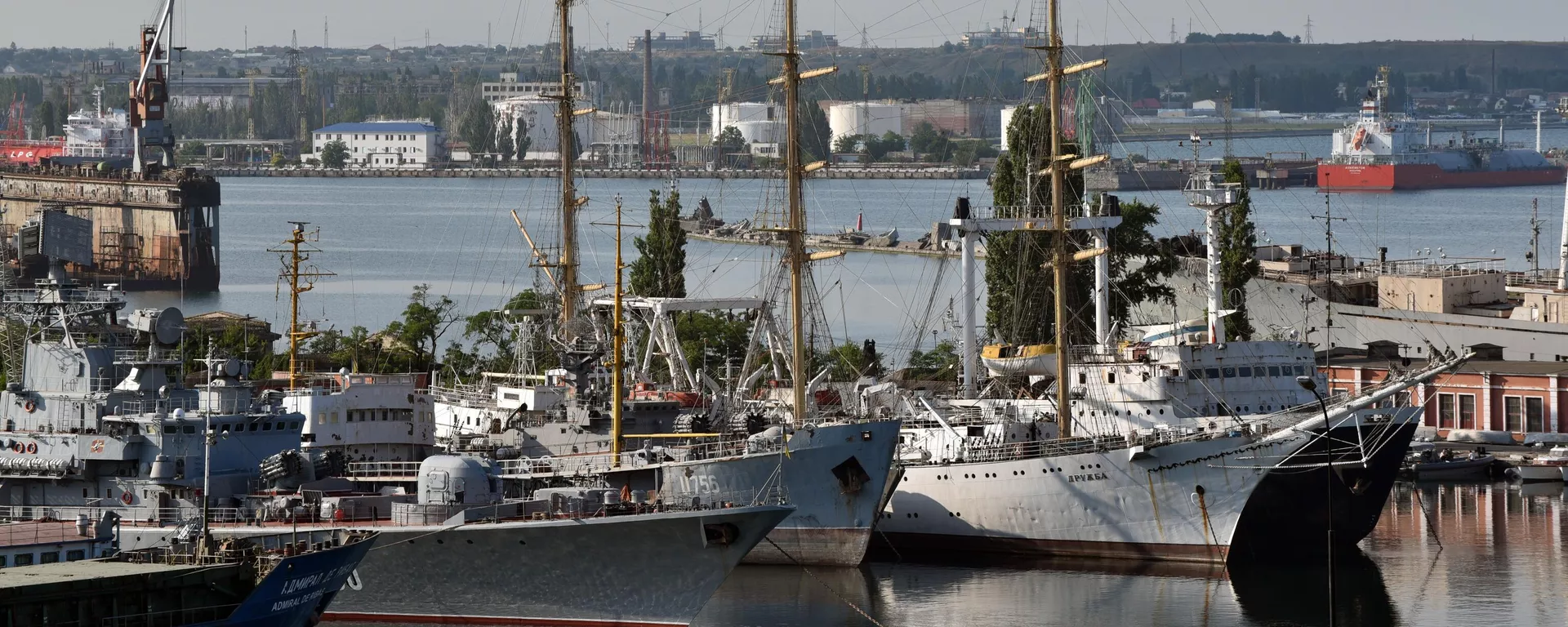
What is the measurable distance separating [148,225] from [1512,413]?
259 ft

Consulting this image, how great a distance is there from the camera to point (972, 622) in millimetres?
36250

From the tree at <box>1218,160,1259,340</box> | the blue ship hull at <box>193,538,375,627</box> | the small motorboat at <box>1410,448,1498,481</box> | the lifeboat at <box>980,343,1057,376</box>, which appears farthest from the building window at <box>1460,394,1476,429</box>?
the blue ship hull at <box>193,538,375,627</box>

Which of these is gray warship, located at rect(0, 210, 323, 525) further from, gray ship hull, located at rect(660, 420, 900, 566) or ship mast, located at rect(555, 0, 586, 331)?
ship mast, located at rect(555, 0, 586, 331)

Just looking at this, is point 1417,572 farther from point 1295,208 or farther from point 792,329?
point 1295,208

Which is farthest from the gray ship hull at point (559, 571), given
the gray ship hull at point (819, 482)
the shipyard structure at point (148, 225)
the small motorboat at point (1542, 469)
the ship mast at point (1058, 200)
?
the shipyard structure at point (148, 225)

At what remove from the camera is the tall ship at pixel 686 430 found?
131 feet

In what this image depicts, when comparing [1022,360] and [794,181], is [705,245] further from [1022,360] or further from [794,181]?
[794,181]

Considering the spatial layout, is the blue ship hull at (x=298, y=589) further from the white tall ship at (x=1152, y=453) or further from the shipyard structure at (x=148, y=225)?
the shipyard structure at (x=148, y=225)

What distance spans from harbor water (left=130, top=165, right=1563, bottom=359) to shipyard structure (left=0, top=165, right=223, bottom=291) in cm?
191

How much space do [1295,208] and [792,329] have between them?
13687cm

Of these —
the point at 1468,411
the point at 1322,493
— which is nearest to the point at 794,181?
the point at 1322,493

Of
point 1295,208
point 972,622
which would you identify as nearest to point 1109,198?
point 972,622

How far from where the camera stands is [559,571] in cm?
3500

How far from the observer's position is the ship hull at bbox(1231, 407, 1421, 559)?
42.2 meters
